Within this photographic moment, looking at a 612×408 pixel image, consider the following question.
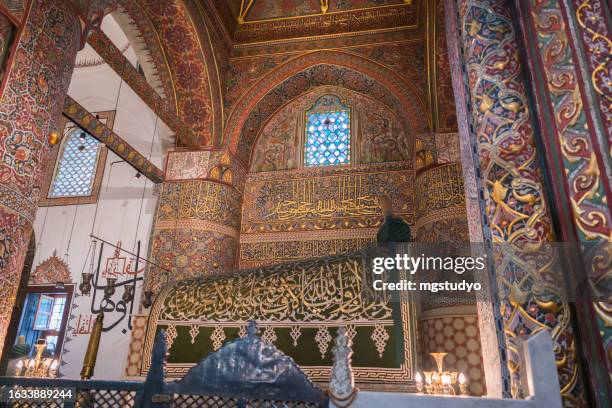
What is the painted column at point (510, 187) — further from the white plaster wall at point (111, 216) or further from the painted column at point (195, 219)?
the white plaster wall at point (111, 216)

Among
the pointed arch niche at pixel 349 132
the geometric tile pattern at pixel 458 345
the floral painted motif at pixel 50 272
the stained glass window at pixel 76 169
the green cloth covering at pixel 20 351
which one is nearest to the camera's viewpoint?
the geometric tile pattern at pixel 458 345

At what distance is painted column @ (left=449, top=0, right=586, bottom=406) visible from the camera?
171cm

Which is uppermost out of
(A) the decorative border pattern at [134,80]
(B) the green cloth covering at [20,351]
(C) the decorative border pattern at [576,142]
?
(A) the decorative border pattern at [134,80]

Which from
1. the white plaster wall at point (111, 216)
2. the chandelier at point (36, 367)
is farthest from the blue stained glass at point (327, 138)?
the chandelier at point (36, 367)

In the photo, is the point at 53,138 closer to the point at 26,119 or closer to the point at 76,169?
the point at 26,119

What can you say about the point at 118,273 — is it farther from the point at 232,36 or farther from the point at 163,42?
the point at 232,36

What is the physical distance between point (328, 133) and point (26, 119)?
5.52 m

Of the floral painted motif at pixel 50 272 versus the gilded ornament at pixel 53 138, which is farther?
the floral painted motif at pixel 50 272

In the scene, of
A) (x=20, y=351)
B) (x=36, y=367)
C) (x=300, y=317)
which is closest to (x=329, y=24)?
(x=300, y=317)

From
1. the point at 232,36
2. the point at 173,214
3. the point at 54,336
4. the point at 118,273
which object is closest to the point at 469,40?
the point at 173,214

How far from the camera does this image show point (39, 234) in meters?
9.07

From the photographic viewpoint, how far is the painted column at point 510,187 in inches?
67.5

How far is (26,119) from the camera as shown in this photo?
3525 millimetres

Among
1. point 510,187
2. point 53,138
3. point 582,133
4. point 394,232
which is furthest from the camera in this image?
point 53,138
